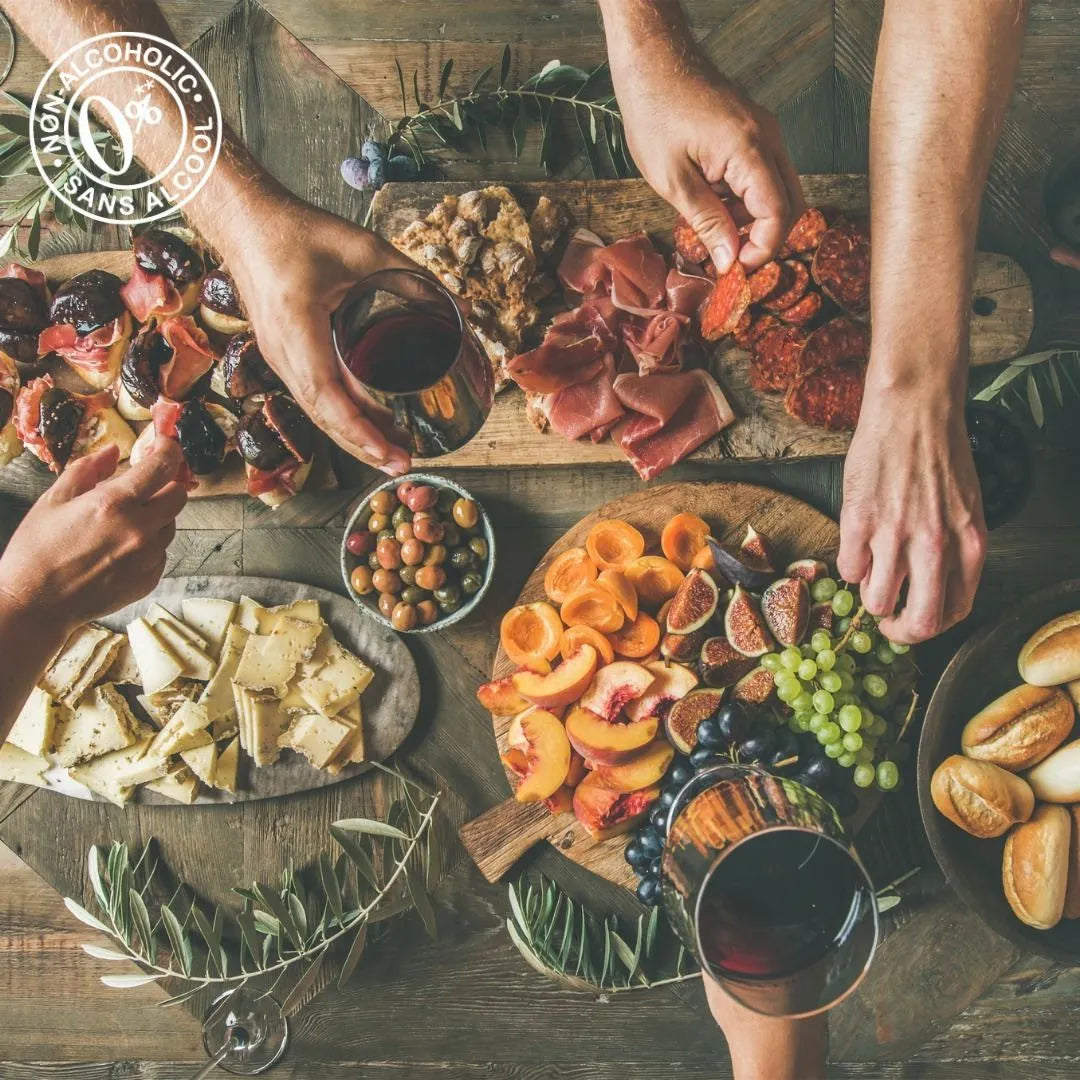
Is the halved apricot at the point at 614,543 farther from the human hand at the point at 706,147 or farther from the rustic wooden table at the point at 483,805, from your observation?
the human hand at the point at 706,147

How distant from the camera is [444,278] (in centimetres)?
167

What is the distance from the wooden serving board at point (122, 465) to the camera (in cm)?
177

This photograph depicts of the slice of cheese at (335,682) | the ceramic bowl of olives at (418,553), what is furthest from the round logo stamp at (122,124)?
the slice of cheese at (335,682)

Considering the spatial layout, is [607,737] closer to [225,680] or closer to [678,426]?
[678,426]

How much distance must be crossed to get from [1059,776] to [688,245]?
44.5 inches

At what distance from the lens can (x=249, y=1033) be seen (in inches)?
69.9

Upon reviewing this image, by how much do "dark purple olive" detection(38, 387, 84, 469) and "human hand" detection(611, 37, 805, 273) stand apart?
1160 mm

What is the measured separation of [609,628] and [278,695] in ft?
2.14

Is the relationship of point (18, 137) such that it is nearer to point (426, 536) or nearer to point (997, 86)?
point (426, 536)

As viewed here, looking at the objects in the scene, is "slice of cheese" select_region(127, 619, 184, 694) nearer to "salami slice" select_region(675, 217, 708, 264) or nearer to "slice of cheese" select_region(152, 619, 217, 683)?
"slice of cheese" select_region(152, 619, 217, 683)

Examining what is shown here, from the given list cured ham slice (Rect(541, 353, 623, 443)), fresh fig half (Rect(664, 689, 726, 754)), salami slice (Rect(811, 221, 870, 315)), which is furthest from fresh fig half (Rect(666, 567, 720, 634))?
salami slice (Rect(811, 221, 870, 315))

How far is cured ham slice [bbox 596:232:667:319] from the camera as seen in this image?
5.46 feet

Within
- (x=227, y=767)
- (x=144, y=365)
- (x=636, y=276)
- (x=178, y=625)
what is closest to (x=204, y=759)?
(x=227, y=767)

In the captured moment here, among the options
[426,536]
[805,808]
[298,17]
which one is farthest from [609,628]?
[298,17]
